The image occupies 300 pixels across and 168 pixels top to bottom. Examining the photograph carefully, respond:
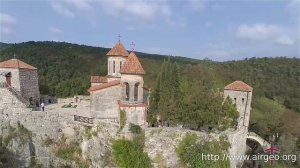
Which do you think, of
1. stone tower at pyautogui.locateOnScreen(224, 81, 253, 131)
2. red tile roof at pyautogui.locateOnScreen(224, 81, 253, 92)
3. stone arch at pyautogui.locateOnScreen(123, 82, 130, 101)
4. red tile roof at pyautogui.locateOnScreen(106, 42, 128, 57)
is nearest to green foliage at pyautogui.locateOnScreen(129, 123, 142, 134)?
stone arch at pyautogui.locateOnScreen(123, 82, 130, 101)

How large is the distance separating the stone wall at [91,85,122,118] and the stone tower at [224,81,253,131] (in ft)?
32.5

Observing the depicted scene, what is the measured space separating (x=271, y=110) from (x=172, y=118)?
21022 millimetres

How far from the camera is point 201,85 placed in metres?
26.8

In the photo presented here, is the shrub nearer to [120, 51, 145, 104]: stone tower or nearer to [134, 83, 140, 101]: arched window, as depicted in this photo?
[120, 51, 145, 104]: stone tower

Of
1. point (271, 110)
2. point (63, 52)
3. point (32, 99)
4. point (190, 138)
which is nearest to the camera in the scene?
point (190, 138)

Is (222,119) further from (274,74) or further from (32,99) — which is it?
(274,74)

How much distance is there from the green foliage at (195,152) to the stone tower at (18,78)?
15.2 metres

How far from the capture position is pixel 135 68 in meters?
24.6

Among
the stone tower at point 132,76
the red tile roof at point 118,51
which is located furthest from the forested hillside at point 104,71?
the stone tower at point 132,76

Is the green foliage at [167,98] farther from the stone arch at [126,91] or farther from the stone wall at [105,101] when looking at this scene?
the stone wall at [105,101]

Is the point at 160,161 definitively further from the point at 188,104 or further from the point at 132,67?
the point at 132,67

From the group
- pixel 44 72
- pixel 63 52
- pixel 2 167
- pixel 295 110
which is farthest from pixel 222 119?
pixel 63 52

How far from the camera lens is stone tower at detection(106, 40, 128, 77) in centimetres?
3047

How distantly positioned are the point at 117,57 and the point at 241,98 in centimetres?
1153
